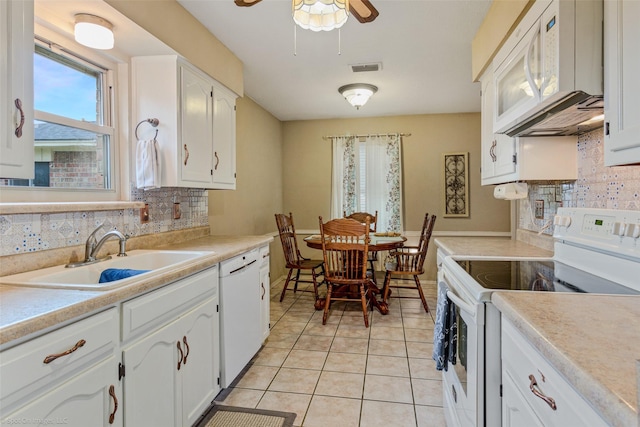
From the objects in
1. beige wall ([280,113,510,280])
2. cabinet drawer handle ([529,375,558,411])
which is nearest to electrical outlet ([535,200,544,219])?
cabinet drawer handle ([529,375,558,411])

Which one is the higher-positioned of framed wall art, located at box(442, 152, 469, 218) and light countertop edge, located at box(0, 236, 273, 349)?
framed wall art, located at box(442, 152, 469, 218)

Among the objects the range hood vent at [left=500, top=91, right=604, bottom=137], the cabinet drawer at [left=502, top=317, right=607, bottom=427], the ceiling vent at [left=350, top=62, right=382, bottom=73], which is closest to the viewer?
the cabinet drawer at [left=502, top=317, right=607, bottom=427]

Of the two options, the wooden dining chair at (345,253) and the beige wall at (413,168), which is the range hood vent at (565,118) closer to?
the wooden dining chair at (345,253)

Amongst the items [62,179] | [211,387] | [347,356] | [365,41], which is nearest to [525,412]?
[211,387]

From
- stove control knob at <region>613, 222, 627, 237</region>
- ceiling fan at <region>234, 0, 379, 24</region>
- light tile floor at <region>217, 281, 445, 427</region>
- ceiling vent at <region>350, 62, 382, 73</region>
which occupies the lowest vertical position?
light tile floor at <region>217, 281, 445, 427</region>

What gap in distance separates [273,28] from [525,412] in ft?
8.20

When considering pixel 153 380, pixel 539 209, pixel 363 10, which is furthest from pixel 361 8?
pixel 153 380

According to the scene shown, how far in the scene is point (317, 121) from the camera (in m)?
5.03

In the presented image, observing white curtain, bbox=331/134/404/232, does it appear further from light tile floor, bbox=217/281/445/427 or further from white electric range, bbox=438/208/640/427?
white electric range, bbox=438/208/640/427

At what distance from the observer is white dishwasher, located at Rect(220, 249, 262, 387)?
2.01 m

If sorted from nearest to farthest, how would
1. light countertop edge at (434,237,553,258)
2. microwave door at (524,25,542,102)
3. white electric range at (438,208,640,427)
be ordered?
white electric range at (438,208,640,427) < microwave door at (524,25,542,102) < light countertop edge at (434,237,553,258)

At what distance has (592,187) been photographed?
174cm

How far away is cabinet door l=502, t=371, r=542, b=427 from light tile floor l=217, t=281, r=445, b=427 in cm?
86

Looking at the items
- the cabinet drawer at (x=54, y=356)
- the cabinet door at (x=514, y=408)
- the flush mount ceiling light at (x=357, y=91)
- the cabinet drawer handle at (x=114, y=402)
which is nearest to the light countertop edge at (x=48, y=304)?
the cabinet drawer at (x=54, y=356)
